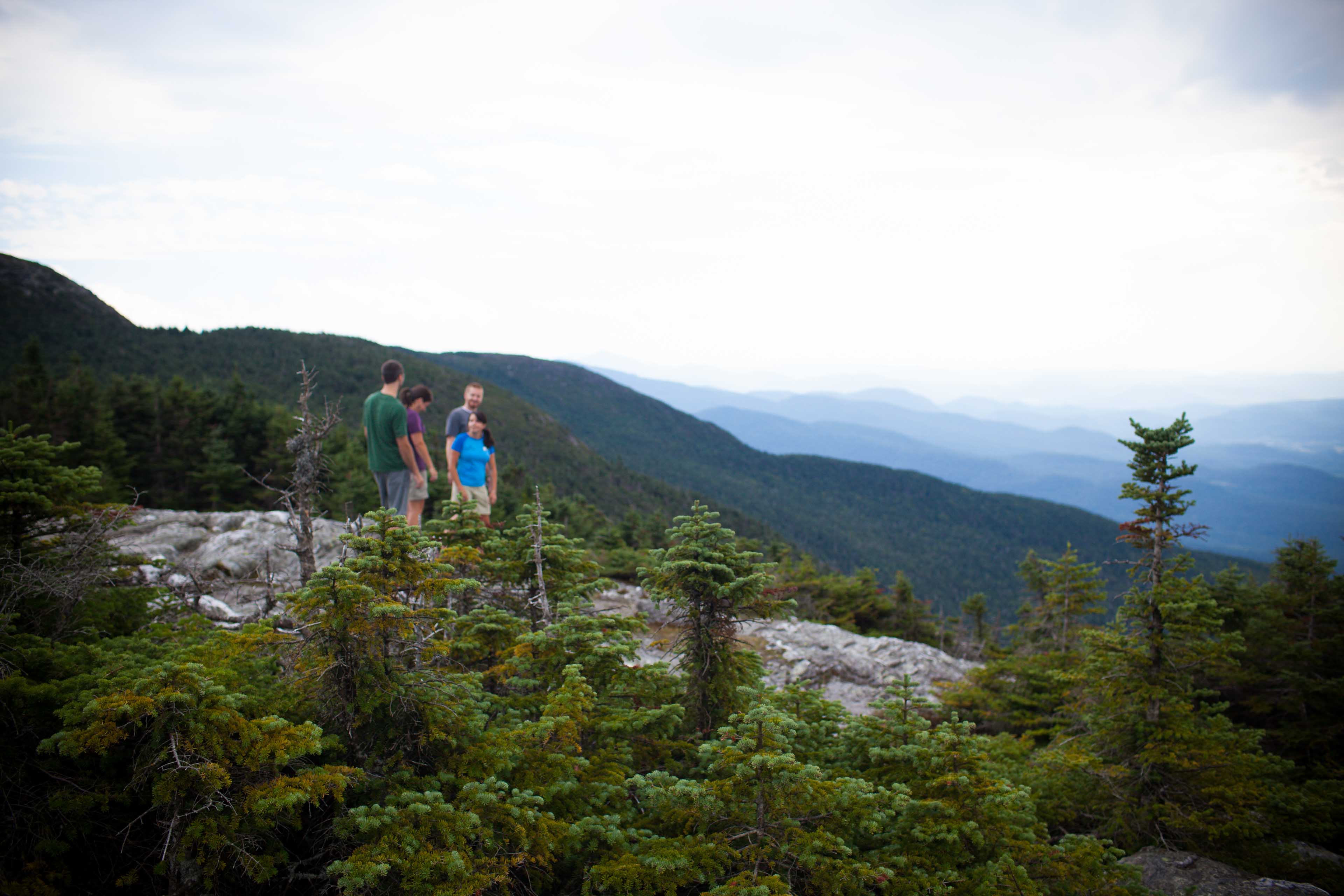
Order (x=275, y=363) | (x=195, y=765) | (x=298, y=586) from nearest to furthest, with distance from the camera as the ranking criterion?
(x=195, y=765) < (x=298, y=586) < (x=275, y=363)

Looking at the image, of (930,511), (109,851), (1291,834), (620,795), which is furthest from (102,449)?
(930,511)

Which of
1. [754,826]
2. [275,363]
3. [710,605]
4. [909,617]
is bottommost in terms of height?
[909,617]

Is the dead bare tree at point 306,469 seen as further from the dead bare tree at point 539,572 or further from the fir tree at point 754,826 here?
the fir tree at point 754,826

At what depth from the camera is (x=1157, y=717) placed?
7.59 meters

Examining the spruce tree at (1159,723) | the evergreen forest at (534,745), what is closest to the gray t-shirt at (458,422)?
the evergreen forest at (534,745)

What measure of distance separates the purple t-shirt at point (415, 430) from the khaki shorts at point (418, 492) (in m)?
0.16

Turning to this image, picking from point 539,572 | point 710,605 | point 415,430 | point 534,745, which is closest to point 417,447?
point 415,430

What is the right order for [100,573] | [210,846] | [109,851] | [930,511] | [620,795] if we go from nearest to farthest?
[210,846], [109,851], [620,795], [100,573], [930,511]

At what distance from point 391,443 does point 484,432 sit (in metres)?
1.41

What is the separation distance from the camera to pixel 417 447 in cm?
838

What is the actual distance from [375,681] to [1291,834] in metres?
10.7

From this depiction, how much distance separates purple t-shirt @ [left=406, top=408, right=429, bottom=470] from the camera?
320 inches

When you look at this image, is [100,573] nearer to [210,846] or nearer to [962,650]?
[210,846]

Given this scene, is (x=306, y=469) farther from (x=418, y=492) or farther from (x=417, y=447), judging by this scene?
(x=417, y=447)
